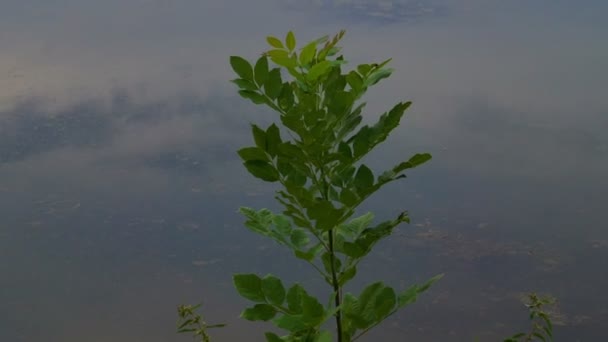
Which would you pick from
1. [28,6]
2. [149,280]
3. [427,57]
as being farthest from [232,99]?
[28,6]

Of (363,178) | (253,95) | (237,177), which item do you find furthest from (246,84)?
(237,177)

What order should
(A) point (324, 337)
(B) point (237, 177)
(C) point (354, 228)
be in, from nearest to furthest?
(A) point (324, 337) → (C) point (354, 228) → (B) point (237, 177)

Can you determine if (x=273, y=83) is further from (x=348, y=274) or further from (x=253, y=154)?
(x=348, y=274)

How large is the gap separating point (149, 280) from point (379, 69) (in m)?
1.84

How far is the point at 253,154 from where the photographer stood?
66 centimetres

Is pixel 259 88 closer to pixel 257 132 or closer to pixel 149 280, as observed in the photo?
pixel 257 132

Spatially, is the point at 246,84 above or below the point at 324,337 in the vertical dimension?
above

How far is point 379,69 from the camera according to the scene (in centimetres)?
69

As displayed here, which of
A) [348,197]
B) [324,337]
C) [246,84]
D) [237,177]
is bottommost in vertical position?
[324,337]

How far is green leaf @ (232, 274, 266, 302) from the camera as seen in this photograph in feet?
2.24

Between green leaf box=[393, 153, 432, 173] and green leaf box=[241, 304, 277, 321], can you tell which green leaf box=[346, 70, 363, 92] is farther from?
green leaf box=[241, 304, 277, 321]

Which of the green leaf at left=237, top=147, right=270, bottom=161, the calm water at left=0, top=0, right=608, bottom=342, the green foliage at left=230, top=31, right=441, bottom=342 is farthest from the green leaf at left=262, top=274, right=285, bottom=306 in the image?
the calm water at left=0, top=0, right=608, bottom=342

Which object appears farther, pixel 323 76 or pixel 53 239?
pixel 53 239

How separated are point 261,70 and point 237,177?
2.29m
